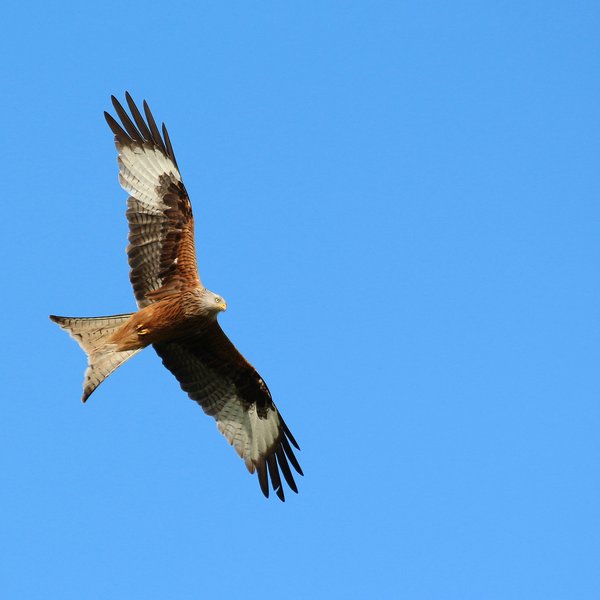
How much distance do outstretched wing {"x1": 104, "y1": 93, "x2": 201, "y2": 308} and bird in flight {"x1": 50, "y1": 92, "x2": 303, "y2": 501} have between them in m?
0.01

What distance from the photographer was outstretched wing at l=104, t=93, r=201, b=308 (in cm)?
1264

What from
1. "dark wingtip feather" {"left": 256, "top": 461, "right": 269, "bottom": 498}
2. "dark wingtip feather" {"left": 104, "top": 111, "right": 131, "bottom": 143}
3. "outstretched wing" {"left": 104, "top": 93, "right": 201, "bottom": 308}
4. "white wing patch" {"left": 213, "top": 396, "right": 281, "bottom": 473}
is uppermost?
"dark wingtip feather" {"left": 104, "top": 111, "right": 131, "bottom": 143}

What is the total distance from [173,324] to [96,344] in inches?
35.1

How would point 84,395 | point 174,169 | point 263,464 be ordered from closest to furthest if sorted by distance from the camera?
point 84,395
point 174,169
point 263,464

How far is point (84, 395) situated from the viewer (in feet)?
39.6

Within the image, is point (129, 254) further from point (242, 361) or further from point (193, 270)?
point (242, 361)

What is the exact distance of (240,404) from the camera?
13.9 m

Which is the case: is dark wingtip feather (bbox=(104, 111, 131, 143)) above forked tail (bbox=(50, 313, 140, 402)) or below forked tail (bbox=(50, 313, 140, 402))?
above

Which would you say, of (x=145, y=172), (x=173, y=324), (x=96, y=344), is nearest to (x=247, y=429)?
(x=173, y=324)

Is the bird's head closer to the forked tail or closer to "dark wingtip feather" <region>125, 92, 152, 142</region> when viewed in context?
the forked tail

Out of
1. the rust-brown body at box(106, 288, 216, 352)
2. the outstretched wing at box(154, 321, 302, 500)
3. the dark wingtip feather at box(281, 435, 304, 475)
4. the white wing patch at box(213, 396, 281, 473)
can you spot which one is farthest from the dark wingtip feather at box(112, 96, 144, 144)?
the dark wingtip feather at box(281, 435, 304, 475)

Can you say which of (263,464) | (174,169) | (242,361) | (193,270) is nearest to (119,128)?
(174,169)

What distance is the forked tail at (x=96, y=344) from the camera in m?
12.2

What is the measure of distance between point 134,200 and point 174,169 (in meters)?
0.64
